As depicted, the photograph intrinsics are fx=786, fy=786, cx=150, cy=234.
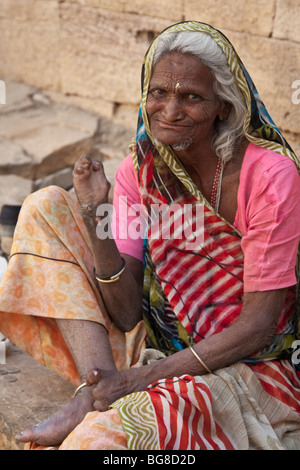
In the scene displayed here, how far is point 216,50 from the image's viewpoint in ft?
8.79

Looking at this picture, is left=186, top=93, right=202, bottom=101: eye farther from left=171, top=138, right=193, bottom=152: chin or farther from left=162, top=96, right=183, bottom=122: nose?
left=171, top=138, right=193, bottom=152: chin

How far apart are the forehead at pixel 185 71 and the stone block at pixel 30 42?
3.60 metres

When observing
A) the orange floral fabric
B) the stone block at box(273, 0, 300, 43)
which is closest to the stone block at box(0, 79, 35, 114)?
the stone block at box(273, 0, 300, 43)

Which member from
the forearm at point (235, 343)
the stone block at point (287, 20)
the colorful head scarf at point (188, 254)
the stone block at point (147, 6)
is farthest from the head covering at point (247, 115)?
the stone block at point (147, 6)

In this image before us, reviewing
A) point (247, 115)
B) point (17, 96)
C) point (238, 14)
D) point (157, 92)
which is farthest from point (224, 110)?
point (17, 96)

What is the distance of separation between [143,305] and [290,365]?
0.62 m

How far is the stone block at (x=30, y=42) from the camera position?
616 cm

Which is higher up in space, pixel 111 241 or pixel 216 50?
pixel 216 50

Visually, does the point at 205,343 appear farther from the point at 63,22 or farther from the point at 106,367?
the point at 63,22

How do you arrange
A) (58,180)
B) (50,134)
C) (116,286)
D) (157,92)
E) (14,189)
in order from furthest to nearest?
(50,134)
(58,180)
(14,189)
(116,286)
(157,92)

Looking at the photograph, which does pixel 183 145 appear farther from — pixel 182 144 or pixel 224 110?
pixel 224 110

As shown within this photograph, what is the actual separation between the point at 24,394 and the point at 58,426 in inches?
21.1

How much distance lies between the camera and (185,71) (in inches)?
106
